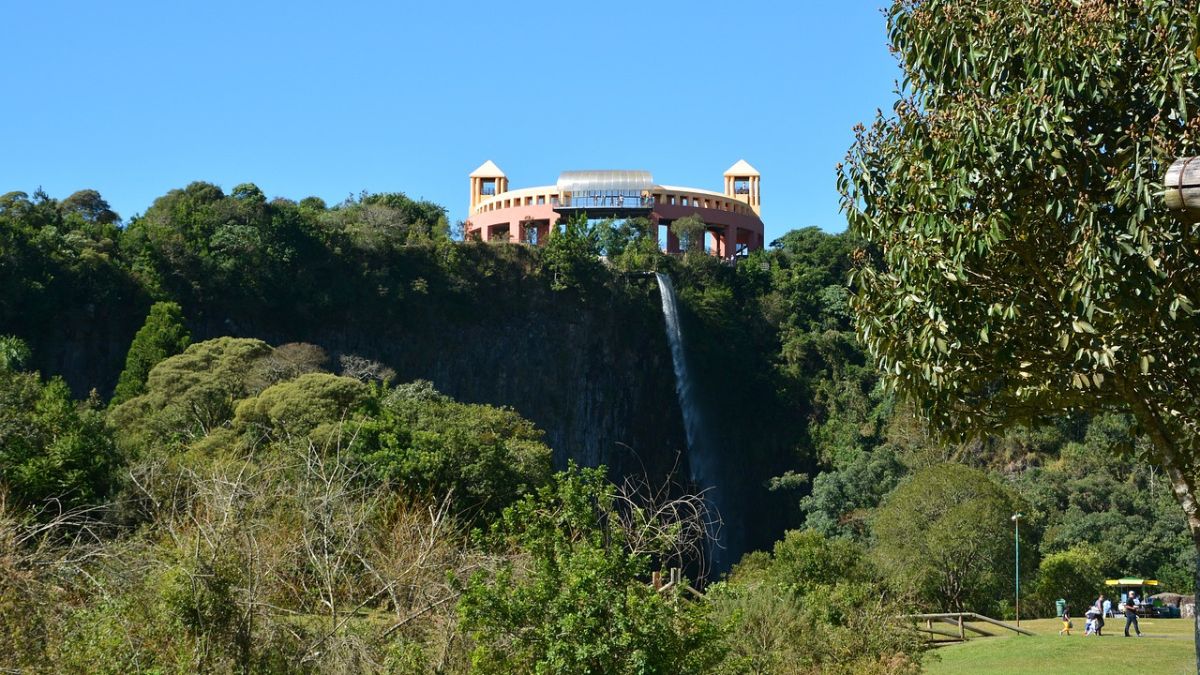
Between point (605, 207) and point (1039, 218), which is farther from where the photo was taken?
point (605, 207)

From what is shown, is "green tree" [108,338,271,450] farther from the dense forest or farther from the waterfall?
the waterfall

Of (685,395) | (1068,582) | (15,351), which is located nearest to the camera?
(15,351)

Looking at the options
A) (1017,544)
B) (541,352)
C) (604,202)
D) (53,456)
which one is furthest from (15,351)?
(604,202)

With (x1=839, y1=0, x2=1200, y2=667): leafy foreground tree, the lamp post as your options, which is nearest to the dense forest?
the lamp post

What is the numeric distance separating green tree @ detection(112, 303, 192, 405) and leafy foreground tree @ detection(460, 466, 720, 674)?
94.0 ft

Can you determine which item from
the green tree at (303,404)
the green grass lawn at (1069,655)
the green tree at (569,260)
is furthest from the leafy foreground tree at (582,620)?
the green tree at (569,260)

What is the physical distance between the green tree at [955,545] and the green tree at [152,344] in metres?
19.1

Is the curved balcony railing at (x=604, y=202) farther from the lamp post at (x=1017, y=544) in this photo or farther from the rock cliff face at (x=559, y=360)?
the lamp post at (x=1017, y=544)

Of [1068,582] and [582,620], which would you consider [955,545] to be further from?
[582,620]

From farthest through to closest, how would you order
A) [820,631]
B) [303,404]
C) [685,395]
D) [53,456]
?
[685,395] → [303,404] → [53,456] → [820,631]

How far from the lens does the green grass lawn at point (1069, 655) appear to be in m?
19.2

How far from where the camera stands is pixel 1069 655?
2084 centimetres

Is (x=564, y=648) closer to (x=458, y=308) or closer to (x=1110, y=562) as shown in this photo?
(x=1110, y=562)

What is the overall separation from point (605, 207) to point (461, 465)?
33833 millimetres
